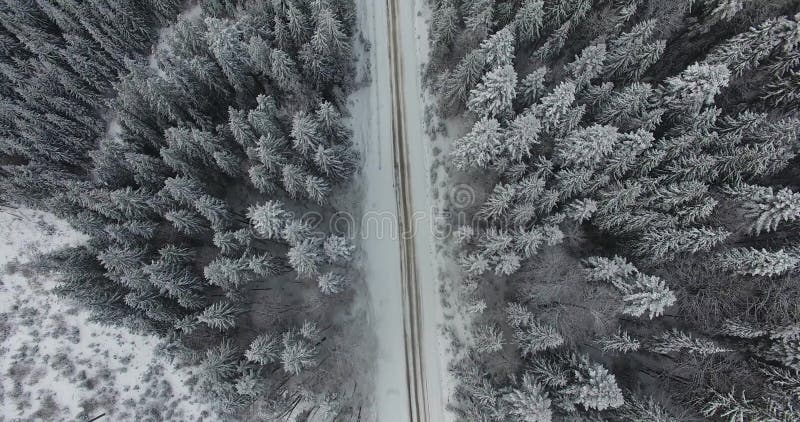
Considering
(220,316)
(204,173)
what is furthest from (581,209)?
(204,173)

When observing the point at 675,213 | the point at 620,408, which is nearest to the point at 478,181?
the point at 675,213

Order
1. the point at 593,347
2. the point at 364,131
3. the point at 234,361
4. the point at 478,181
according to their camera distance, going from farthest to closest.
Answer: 1. the point at 364,131
2. the point at 478,181
3. the point at 593,347
4. the point at 234,361

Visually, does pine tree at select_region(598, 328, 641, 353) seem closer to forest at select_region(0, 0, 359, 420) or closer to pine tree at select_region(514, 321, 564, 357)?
pine tree at select_region(514, 321, 564, 357)

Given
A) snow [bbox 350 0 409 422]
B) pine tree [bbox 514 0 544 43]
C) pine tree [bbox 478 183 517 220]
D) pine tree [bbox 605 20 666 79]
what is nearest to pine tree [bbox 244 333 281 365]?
snow [bbox 350 0 409 422]

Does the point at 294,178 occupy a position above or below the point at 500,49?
below

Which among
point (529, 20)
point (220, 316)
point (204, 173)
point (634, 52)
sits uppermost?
point (529, 20)

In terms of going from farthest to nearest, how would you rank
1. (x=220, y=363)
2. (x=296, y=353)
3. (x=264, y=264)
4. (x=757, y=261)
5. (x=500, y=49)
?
(x=500, y=49)
(x=264, y=264)
(x=220, y=363)
(x=296, y=353)
(x=757, y=261)

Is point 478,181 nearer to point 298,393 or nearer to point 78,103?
point 298,393

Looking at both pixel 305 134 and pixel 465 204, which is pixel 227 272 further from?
pixel 465 204
